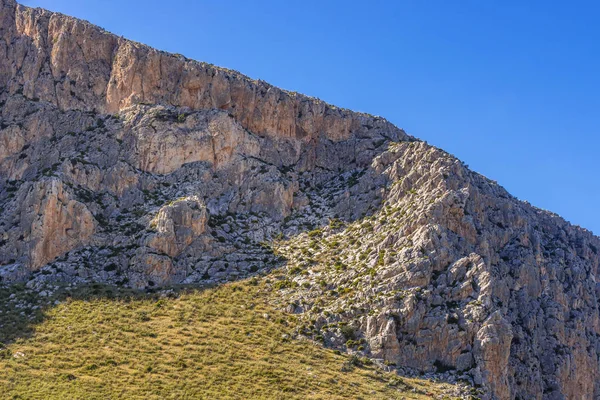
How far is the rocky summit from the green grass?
322 cm

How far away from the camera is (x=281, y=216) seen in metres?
84.1

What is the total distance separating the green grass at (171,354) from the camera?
52.8 metres

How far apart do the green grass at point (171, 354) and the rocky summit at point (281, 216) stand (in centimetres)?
322

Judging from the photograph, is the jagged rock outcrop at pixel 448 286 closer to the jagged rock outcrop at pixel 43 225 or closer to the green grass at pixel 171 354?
the green grass at pixel 171 354

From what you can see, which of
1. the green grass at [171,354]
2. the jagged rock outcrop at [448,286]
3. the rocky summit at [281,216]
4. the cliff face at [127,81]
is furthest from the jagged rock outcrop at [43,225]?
the jagged rock outcrop at [448,286]

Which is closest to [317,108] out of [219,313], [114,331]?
[219,313]

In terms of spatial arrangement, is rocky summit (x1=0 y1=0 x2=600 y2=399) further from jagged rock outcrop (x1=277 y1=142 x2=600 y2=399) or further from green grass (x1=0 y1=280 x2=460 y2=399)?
green grass (x1=0 y1=280 x2=460 y2=399)

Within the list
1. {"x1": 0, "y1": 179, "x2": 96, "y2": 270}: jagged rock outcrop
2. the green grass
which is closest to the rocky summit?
{"x1": 0, "y1": 179, "x2": 96, "y2": 270}: jagged rock outcrop

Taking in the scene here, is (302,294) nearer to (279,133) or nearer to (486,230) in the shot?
(486,230)

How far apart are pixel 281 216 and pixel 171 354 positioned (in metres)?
29.2

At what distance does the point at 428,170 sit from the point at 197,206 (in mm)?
27331

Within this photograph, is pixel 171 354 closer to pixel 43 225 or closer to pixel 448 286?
pixel 43 225

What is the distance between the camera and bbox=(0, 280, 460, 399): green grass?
5275 cm

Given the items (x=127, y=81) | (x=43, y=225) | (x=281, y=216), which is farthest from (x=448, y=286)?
(x=127, y=81)
